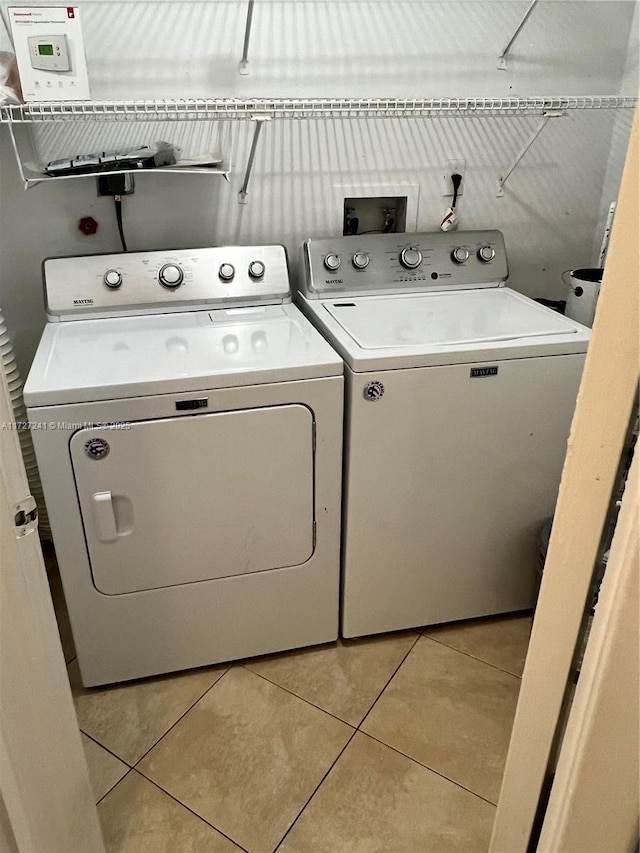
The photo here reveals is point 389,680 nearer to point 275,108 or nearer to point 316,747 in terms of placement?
point 316,747

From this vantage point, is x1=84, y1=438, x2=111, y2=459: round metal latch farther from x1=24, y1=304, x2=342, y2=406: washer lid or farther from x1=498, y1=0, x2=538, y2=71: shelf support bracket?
x1=498, y1=0, x2=538, y2=71: shelf support bracket

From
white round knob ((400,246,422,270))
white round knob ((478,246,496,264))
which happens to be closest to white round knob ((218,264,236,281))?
white round knob ((400,246,422,270))

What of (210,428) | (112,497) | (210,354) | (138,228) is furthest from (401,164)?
(112,497)

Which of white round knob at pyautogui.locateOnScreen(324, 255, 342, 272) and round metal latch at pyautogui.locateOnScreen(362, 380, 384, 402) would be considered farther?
white round knob at pyautogui.locateOnScreen(324, 255, 342, 272)

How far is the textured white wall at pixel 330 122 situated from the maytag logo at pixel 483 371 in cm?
82

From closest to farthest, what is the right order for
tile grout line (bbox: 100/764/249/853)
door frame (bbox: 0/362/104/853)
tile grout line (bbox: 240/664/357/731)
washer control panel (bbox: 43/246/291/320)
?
1. door frame (bbox: 0/362/104/853)
2. tile grout line (bbox: 100/764/249/853)
3. tile grout line (bbox: 240/664/357/731)
4. washer control panel (bbox: 43/246/291/320)

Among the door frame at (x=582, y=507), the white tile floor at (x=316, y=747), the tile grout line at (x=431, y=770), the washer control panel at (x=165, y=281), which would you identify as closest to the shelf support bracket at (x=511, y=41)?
the washer control panel at (x=165, y=281)

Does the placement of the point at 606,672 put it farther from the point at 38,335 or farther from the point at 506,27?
the point at 506,27

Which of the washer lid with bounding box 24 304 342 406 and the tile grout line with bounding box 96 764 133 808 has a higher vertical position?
the washer lid with bounding box 24 304 342 406

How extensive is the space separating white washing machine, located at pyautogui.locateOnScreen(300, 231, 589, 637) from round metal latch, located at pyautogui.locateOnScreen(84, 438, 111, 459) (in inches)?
22.7

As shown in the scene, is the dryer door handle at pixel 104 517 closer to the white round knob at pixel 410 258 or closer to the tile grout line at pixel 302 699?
the tile grout line at pixel 302 699

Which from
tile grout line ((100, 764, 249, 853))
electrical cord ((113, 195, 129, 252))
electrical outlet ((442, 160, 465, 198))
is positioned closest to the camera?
tile grout line ((100, 764, 249, 853))

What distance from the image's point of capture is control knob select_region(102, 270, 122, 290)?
1884 mm

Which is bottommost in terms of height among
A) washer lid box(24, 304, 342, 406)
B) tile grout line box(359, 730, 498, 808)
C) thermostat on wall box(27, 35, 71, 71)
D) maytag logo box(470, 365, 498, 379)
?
tile grout line box(359, 730, 498, 808)
